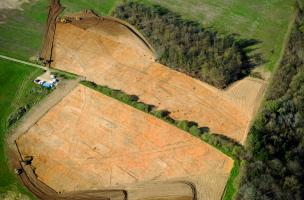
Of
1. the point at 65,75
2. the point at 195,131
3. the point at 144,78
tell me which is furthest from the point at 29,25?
the point at 195,131

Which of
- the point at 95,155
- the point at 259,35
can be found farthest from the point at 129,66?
the point at 259,35

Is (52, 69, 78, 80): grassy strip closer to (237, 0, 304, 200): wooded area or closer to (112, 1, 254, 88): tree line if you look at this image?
(112, 1, 254, 88): tree line

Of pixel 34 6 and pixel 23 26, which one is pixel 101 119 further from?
pixel 34 6

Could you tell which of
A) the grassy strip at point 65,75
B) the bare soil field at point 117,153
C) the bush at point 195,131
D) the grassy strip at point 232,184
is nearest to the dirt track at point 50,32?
the grassy strip at point 65,75

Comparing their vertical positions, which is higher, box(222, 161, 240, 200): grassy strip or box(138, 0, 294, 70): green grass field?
box(138, 0, 294, 70): green grass field

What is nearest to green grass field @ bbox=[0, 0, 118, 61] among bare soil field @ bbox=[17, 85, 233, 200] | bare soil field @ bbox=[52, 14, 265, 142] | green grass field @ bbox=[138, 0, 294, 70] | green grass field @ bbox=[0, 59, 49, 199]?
green grass field @ bbox=[0, 59, 49, 199]

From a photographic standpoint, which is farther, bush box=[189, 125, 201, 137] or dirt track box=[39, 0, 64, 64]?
dirt track box=[39, 0, 64, 64]

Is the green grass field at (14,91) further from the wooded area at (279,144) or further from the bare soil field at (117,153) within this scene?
the wooded area at (279,144)
